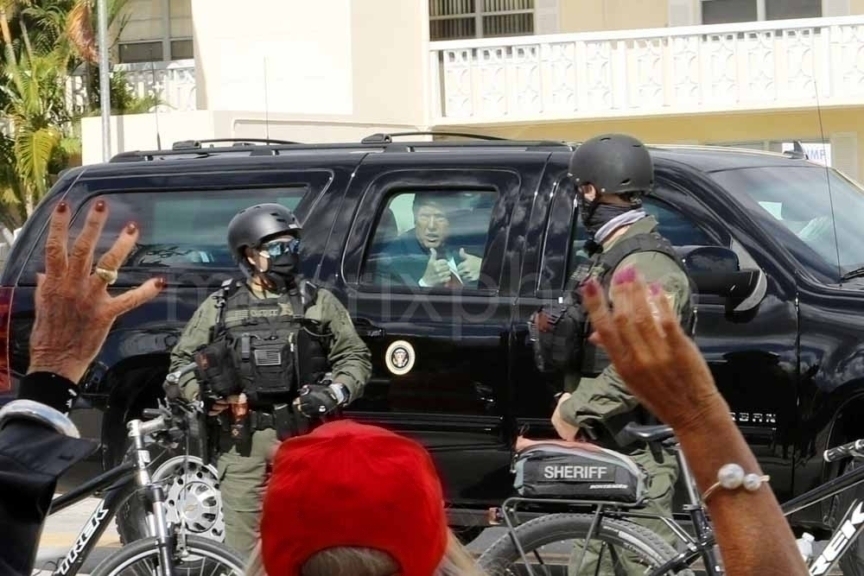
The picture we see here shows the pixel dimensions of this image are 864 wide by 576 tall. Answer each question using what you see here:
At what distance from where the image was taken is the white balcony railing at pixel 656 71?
21094 millimetres

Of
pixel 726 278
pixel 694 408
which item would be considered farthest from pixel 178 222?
pixel 694 408

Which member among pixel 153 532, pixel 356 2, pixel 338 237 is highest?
pixel 356 2

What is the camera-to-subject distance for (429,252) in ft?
22.5

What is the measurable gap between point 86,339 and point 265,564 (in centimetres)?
57

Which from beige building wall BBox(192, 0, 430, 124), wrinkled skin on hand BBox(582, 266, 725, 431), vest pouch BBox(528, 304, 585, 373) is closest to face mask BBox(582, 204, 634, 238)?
vest pouch BBox(528, 304, 585, 373)

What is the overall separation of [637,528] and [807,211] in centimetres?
221

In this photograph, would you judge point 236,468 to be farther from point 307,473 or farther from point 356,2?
point 356,2

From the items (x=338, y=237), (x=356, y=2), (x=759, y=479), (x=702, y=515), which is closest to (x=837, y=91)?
(x=356, y=2)

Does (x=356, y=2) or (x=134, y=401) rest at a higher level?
(x=356, y=2)

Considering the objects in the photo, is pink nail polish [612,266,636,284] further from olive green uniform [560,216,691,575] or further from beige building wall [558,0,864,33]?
beige building wall [558,0,864,33]

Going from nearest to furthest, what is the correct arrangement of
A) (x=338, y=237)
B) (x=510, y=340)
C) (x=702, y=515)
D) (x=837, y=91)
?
(x=702, y=515), (x=510, y=340), (x=338, y=237), (x=837, y=91)

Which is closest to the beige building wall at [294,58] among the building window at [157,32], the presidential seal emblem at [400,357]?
the building window at [157,32]

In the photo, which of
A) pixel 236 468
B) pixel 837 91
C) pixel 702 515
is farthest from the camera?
pixel 837 91

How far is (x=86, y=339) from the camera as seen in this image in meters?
2.22
